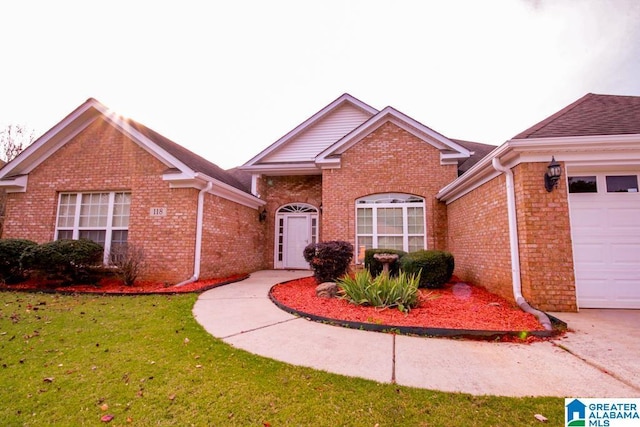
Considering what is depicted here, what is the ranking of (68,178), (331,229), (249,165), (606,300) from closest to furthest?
(606,300), (68,178), (331,229), (249,165)

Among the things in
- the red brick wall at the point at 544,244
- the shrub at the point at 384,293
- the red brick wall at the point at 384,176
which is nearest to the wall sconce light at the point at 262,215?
the red brick wall at the point at 384,176

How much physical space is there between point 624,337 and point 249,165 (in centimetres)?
1207

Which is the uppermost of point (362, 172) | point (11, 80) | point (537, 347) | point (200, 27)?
point (200, 27)

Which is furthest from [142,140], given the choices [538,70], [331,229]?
[538,70]

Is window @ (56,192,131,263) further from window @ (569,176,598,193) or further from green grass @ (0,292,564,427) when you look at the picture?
window @ (569,176,598,193)

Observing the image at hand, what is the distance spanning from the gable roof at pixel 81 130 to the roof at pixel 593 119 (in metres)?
8.17

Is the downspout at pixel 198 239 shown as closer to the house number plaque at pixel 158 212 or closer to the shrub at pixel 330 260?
the house number plaque at pixel 158 212

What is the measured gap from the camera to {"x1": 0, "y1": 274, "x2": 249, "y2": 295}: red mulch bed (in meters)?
7.41

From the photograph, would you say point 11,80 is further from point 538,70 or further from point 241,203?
point 538,70

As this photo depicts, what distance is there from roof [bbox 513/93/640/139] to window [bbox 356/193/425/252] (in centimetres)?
490

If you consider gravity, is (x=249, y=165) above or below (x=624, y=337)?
above

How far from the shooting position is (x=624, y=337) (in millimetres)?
4125

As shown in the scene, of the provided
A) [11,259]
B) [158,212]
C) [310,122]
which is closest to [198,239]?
[158,212]

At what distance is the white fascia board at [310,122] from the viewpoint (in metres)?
13.0
